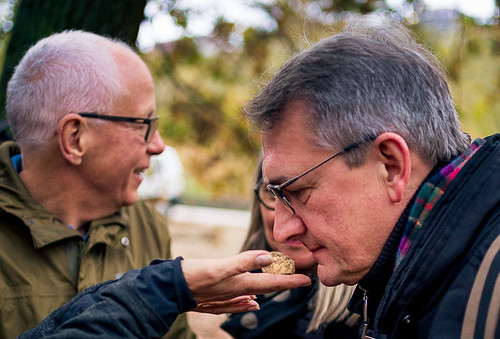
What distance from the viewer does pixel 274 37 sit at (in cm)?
593

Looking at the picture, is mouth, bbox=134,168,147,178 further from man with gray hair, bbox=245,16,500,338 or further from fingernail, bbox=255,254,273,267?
fingernail, bbox=255,254,273,267

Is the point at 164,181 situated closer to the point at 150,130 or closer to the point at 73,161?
the point at 150,130

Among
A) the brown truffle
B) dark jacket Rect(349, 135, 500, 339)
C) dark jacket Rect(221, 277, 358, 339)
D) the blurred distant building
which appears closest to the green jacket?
dark jacket Rect(221, 277, 358, 339)

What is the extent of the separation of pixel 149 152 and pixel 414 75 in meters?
1.76

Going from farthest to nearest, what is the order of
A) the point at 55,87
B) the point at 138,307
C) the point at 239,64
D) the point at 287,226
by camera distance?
the point at 239,64 < the point at 55,87 < the point at 287,226 < the point at 138,307

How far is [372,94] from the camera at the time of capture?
5.98 feet

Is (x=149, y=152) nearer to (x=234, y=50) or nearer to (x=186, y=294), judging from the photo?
(x=186, y=294)

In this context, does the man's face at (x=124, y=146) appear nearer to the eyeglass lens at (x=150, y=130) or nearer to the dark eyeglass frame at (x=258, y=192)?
the eyeglass lens at (x=150, y=130)

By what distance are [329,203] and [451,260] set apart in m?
0.48

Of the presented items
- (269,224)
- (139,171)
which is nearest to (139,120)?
(139,171)

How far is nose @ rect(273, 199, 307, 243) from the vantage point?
6.68 ft

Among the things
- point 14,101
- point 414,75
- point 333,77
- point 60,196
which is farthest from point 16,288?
point 414,75

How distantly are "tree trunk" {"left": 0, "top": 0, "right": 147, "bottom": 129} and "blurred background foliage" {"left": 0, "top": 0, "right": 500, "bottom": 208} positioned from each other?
44.6 inches

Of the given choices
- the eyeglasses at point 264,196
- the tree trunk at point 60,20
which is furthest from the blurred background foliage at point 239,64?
the eyeglasses at point 264,196
